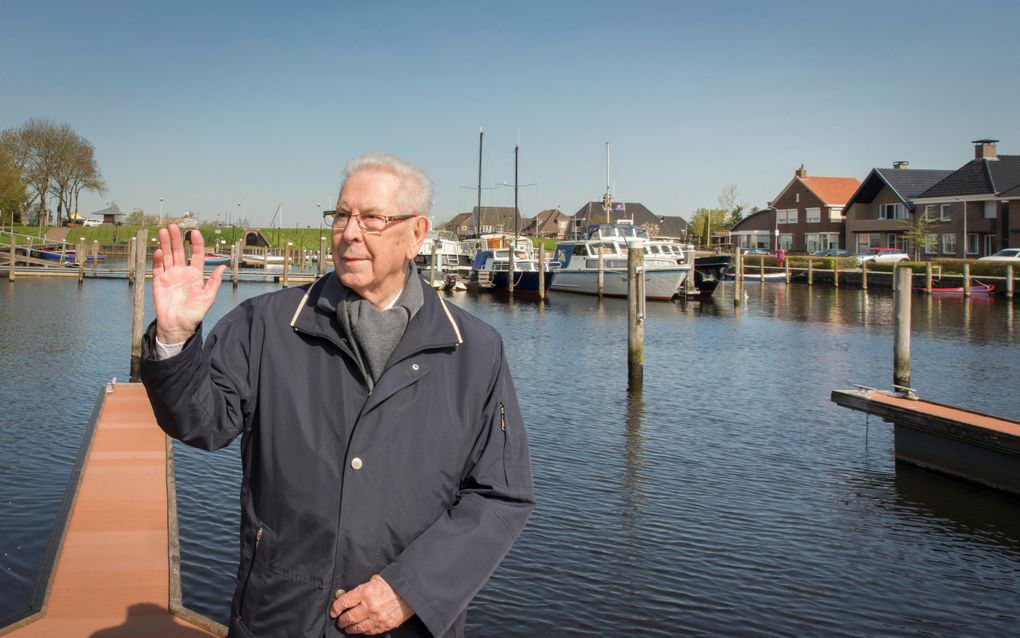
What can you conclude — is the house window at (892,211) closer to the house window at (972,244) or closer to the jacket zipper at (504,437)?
the house window at (972,244)

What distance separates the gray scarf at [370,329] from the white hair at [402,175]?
0.31 m

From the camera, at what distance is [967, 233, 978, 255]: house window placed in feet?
179

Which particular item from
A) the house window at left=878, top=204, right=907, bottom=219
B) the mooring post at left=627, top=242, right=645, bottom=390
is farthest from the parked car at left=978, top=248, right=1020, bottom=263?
the mooring post at left=627, top=242, right=645, bottom=390

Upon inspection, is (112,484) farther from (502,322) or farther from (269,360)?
(502,322)

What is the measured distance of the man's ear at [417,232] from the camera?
276 centimetres

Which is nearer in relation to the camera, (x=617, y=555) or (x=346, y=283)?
(x=346, y=283)

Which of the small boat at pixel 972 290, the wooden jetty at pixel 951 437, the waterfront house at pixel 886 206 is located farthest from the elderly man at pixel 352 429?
the waterfront house at pixel 886 206

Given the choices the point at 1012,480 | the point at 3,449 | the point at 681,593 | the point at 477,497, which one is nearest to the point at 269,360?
the point at 477,497

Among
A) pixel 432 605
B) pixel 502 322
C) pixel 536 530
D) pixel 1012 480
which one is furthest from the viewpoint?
pixel 502 322

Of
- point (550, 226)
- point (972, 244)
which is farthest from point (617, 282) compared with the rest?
point (550, 226)

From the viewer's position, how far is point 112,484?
7.31 meters

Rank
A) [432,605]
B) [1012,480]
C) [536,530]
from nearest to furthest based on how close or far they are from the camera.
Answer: [432,605] → [536,530] → [1012,480]

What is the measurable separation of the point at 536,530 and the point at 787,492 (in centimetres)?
319

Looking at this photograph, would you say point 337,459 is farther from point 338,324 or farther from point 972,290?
point 972,290
